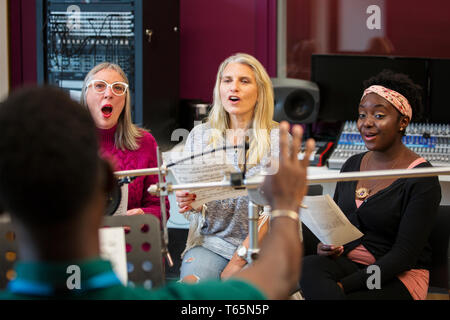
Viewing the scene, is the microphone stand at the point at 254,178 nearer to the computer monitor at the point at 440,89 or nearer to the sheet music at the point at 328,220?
the sheet music at the point at 328,220

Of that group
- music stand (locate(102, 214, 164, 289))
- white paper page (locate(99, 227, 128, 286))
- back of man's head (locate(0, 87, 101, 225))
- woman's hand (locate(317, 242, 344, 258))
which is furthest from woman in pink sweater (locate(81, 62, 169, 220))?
back of man's head (locate(0, 87, 101, 225))

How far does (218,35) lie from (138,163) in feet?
5.31

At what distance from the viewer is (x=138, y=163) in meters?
2.25

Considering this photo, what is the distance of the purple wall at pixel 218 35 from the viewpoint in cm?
357

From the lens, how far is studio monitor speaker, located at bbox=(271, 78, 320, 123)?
10.5ft

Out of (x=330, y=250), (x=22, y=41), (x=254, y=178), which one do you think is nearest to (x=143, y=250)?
(x=254, y=178)

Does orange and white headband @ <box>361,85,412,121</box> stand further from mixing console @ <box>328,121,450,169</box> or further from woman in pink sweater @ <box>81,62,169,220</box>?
woman in pink sweater @ <box>81,62,169,220</box>

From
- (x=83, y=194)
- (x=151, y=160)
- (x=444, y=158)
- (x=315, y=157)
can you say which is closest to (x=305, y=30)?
(x=315, y=157)

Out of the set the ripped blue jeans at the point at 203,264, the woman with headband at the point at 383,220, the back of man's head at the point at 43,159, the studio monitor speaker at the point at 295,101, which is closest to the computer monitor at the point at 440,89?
the studio monitor speaker at the point at 295,101

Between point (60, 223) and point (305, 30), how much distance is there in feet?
9.66

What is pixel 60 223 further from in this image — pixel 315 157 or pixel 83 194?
pixel 315 157

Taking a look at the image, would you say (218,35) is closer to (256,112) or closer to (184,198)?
(256,112)

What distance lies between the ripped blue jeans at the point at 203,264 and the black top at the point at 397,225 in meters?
0.46

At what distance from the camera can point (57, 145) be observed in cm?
80
